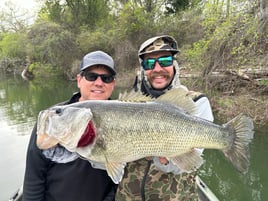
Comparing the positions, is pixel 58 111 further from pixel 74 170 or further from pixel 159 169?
pixel 159 169

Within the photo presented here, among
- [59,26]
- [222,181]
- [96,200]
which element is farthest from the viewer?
[59,26]

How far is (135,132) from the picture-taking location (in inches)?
72.7

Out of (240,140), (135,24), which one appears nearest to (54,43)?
(135,24)

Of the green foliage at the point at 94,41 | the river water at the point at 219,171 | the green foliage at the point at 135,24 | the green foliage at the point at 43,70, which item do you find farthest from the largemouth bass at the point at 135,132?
the green foliage at the point at 43,70

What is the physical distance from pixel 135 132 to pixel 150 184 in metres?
0.67

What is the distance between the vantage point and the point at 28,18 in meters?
47.3

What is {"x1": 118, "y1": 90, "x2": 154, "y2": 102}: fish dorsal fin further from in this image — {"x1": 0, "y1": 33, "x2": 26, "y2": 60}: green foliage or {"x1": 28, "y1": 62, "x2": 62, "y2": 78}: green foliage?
{"x1": 0, "y1": 33, "x2": 26, "y2": 60}: green foliage

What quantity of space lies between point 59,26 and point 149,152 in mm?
29980

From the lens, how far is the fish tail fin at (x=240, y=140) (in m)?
1.94

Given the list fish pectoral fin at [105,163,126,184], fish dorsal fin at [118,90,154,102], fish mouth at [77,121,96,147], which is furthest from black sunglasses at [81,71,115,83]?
fish pectoral fin at [105,163,126,184]

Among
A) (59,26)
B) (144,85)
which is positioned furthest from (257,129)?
(59,26)

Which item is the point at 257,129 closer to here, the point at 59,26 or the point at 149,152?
the point at 149,152

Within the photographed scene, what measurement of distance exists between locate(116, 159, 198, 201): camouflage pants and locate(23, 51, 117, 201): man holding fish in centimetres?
25

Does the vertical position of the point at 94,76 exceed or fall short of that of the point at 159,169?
it exceeds it
